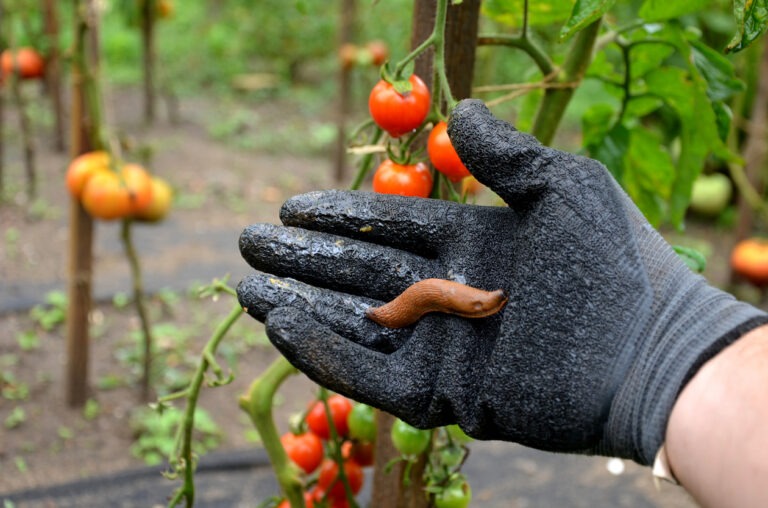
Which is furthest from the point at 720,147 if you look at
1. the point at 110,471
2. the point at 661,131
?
the point at 661,131

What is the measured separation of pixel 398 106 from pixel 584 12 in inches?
8.3

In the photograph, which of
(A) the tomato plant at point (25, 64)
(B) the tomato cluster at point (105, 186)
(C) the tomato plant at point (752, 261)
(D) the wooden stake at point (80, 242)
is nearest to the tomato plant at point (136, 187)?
(B) the tomato cluster at point (105, 186)

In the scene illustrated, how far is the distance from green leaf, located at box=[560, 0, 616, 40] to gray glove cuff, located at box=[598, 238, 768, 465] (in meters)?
0.25

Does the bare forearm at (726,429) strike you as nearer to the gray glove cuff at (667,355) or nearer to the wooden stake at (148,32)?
the gray glove cuff at (667,355)

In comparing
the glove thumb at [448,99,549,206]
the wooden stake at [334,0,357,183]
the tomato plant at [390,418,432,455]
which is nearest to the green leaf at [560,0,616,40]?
the glove thumb at [448,99,549,206]

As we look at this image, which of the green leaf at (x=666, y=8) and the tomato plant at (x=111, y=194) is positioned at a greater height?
the green leaf at (x=666, y=8)

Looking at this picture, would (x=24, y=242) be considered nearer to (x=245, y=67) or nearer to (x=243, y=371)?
(x=243, y=371)

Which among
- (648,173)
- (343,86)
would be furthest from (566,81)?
(343,86)

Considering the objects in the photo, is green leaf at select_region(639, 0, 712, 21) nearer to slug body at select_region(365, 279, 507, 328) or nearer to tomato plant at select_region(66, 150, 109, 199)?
slug body at select_region(365, 279, 507, 328)

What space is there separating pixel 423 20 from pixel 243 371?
1885 millimetres

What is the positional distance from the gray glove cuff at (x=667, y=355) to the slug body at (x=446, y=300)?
5.6 inches

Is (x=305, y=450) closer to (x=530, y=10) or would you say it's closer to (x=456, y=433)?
(x=456, y=433)

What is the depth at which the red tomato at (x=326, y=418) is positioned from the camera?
112 centimetres

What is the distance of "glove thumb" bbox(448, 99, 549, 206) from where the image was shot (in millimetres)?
724
